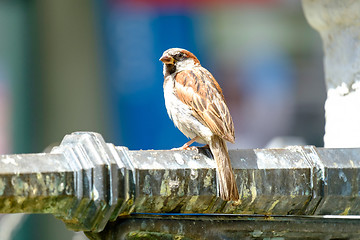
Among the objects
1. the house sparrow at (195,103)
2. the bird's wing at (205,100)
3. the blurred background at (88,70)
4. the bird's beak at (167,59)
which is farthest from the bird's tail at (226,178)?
the blurred background at (88,70)

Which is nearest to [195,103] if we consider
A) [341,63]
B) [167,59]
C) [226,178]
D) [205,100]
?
[205,100]

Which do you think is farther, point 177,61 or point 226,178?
point 177,61

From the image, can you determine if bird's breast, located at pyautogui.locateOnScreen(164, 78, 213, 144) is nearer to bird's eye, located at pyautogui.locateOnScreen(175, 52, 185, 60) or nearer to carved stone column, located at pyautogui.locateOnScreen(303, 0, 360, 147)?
bird's eye, located at pyautogui.locateOnScreen(175, 52, 185, 60)

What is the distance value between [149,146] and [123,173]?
4.69m

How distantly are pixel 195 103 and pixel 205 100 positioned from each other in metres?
0.05

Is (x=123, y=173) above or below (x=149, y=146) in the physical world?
above

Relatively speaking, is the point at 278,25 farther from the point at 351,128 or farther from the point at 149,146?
the point at 351,128

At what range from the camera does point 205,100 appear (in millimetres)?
3629

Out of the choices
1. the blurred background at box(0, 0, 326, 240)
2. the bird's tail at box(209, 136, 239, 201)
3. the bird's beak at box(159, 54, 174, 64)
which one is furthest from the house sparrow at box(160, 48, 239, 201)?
the blurred background at box(0, 0, 326, 240)

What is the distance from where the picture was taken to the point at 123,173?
2211mm

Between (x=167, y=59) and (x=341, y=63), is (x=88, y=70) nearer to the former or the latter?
(x=167, y=59)

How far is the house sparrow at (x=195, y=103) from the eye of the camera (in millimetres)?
3406

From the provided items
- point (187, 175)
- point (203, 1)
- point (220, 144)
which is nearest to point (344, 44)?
point (220, 144)

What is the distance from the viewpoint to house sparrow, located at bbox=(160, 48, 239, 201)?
3.41 meters
